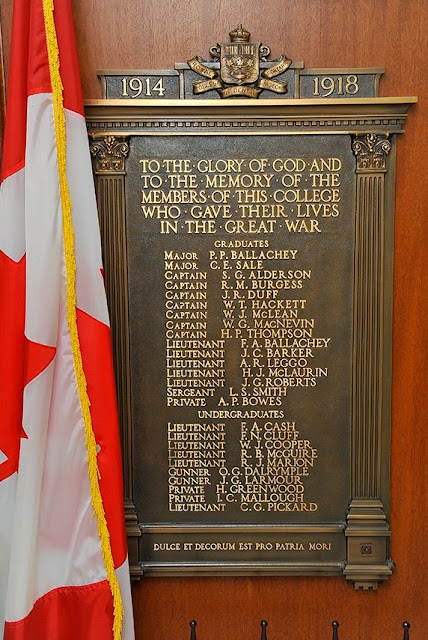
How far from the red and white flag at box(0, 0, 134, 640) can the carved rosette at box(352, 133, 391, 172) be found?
925mm

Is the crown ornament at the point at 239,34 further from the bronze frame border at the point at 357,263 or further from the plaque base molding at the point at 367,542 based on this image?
the plaque base molding at the point at 367,542

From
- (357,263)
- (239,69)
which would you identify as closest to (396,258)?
(357,263)

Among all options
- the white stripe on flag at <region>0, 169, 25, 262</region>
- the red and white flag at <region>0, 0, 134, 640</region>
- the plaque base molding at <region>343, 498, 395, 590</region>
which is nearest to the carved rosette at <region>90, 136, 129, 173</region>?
the red and white flag at <region>0, 0, 134, 640</region>

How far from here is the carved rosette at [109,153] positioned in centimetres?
196

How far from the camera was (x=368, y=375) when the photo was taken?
2.05 meters

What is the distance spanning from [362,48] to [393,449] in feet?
4.75

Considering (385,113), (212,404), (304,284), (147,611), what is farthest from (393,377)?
(147,611)

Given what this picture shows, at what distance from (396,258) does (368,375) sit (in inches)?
17.3

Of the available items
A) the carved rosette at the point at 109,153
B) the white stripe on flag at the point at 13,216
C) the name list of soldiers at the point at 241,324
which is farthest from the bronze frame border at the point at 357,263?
the white stripe on flag at the point at 13,216

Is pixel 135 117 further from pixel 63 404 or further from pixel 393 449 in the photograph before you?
pixel 393 449

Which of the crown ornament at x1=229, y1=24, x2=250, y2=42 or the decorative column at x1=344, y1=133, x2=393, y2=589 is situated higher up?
the crown ornament at x1=229, y1=24, x2=250, y2=42

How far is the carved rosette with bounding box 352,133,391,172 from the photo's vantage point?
1951mm

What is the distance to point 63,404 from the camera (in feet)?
6.07

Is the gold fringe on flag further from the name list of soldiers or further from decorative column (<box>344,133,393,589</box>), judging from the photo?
decorative column (<box>344,133,393,589</box>)
